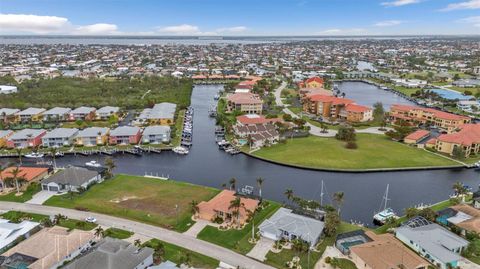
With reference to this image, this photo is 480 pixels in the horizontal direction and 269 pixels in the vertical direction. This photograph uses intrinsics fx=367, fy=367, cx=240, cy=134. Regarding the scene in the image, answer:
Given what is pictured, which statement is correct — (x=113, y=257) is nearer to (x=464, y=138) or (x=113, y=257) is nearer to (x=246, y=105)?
(x=464, y=138)

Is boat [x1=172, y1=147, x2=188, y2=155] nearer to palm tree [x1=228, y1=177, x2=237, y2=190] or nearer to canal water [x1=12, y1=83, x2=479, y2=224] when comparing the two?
canal water [x1=12, y1=83, x2=479, y2=224]

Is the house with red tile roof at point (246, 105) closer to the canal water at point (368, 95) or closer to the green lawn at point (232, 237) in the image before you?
the canal water at point (368, 95)

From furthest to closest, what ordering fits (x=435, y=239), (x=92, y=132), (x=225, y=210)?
(x=92, y=132), (x=225, y=210), (x=435, y=239)

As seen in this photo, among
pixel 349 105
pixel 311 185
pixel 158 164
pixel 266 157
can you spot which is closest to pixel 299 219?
pixel 311 185

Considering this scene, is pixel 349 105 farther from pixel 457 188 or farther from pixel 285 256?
pixel 285 256

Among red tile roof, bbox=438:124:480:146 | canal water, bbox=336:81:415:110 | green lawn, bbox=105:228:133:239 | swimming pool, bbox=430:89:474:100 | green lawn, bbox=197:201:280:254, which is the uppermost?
swimming pool, bbox=430:89:474:100

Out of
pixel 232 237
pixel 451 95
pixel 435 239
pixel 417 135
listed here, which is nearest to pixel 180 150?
pixel 232 237

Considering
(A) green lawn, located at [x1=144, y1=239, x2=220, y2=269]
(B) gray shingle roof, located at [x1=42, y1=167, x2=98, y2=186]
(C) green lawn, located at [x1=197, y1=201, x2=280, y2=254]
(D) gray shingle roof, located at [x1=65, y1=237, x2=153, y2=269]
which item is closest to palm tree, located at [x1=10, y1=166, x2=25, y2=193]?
(B) gray shingle roof, located at [x1=42, y1=167, x2=98, y2=186]

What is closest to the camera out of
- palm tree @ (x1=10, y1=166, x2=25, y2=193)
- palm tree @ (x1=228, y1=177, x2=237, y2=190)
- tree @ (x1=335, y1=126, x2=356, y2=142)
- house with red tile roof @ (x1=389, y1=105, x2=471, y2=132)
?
palm tree @ (x1=10, y1=166, x2=25, y2=193)
